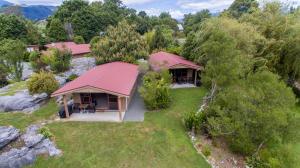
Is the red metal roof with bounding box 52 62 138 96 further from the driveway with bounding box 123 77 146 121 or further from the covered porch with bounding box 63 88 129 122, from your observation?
the driveway with bounding box 123 77 146 121

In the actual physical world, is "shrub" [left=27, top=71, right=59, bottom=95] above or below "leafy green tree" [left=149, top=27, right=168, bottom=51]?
below

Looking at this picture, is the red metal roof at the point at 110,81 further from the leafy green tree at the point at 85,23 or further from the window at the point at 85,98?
the leafy green tree at the point at 85,23

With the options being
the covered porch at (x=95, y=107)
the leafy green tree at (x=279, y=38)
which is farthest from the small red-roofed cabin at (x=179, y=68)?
the leafy green tree at (x=279, y=38)

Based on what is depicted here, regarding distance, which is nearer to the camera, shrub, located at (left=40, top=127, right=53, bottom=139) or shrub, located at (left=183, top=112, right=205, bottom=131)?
shrub, located at (left=40, top=127, right=53, bottom=139)

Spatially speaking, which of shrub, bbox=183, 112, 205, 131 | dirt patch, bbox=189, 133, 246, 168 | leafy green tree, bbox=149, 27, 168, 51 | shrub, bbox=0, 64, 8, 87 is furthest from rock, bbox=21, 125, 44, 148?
leafy green tree, bbox=149, 27, 168, 51

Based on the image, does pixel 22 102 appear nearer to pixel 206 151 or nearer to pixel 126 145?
pixel 126 145

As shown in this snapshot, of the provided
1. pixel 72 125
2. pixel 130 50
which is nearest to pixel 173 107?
pixel 72 125

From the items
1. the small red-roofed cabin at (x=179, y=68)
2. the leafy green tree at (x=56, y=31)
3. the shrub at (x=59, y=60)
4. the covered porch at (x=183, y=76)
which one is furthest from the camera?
the leafy green tree at (x=56, y=31)
